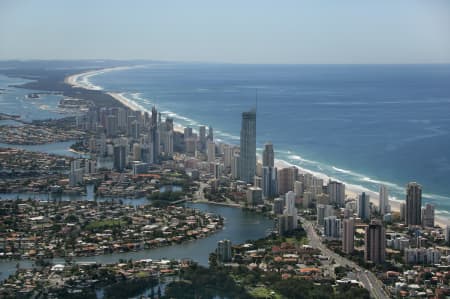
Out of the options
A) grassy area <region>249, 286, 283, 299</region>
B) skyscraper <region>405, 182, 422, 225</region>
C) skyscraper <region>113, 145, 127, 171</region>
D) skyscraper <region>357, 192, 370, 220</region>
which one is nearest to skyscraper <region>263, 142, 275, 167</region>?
skyscraper <region>113, 145, 127, 171</region>

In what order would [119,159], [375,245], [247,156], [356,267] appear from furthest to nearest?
[119,159] < [247,156] < [375,245] < [356,267]

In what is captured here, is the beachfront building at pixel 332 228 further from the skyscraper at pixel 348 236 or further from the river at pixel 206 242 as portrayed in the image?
the river at pixel 206 242

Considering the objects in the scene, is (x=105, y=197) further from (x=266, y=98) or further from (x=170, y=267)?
(x=266, y=98)

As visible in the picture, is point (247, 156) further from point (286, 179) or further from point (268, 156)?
point (286, 179)

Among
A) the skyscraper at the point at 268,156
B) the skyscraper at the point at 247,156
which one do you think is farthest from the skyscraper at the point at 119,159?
the skyscraper at the point at 268,156

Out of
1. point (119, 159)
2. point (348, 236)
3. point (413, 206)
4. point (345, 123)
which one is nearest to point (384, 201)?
point (413, 206)

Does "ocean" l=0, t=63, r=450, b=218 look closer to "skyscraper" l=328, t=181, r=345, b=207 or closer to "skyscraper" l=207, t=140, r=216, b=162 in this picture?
"skyscraper" l=328, t=181, r=345, b=207
